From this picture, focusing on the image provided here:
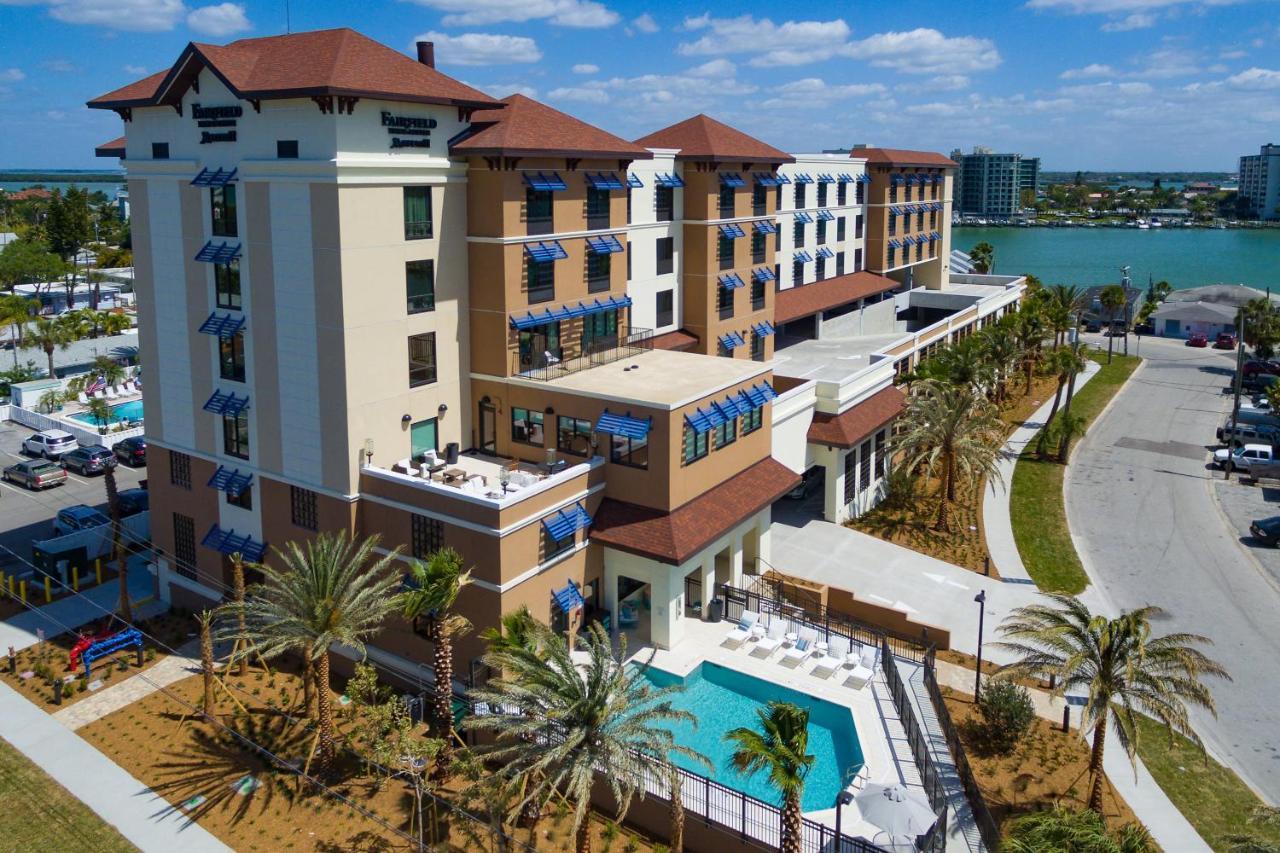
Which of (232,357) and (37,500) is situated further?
(37,500)

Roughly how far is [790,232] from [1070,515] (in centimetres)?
2125

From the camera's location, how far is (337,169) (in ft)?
92.4

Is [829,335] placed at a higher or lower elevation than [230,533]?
higher

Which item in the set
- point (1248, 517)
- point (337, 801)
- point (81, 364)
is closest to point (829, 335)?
point (1248, 517)

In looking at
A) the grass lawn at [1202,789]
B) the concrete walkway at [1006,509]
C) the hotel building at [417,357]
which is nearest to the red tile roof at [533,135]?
the hotel building at [417,357]

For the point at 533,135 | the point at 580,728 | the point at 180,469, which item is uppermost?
the point at 533,135

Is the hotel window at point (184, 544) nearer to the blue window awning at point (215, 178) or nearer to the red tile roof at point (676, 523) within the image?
the blue window awning at point (215, 178)

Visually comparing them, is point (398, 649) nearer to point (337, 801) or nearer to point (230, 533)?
point (337, 801)

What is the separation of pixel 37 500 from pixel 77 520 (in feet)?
28.3

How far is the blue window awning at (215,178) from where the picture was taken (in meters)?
30.9

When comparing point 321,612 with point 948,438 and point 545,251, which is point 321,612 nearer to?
point 545,251

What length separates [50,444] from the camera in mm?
54594

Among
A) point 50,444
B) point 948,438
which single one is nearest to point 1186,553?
point 948,438

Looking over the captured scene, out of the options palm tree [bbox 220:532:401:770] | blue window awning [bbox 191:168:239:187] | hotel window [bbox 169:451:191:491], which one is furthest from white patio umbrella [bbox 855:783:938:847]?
hotel window [bbox 169:451:191:491]
